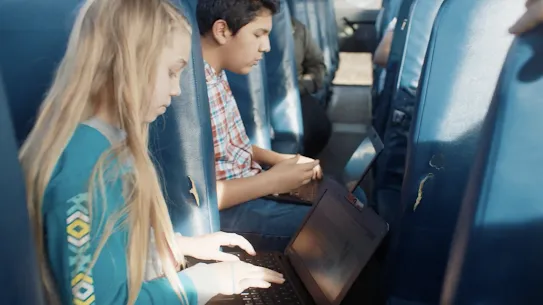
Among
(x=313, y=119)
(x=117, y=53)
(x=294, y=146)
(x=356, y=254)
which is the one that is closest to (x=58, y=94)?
(x=117, y=53)

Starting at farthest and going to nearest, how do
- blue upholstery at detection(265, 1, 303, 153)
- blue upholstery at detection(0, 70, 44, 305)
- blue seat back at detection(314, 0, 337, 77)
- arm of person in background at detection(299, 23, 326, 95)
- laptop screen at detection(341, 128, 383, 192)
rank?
blue seat back at detection(314, 0, 337, 77), arm of person in background at detection(299, 23, 326, 95), blue upholstery at detection(265, 1, 303, 153), laptop screen at detection(341, 128, 383, 192), blue upholstery at detection(0, 70, 44, 305)

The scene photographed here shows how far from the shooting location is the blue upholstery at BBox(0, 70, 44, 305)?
0.48 metres

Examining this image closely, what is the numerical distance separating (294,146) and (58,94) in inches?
53.3

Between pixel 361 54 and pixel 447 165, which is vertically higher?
pixel 447 165

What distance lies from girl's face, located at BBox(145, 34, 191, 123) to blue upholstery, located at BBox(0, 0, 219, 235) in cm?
14

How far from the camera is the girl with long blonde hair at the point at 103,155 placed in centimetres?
75

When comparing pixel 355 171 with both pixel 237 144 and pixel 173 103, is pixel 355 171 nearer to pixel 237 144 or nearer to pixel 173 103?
pixel 237 144

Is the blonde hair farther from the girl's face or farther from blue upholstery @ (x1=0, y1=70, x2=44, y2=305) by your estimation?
blue upholstery @ (x1=0, y1=70, x2=44, y2=305)

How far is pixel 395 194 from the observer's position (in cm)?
169

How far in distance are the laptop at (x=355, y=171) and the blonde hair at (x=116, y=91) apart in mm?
625

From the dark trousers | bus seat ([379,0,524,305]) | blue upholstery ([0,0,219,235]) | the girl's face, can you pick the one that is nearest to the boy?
blue upholstery ([0,0,219,235])

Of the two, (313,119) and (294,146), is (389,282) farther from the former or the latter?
(313,119)

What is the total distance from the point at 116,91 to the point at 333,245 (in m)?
0.58

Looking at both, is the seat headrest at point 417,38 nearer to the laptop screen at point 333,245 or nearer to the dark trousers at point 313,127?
the laptop screen at point 333,245
